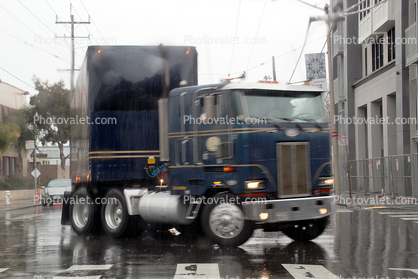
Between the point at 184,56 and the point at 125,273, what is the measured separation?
595 cm

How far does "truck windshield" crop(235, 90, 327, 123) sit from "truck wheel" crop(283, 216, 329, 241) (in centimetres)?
215

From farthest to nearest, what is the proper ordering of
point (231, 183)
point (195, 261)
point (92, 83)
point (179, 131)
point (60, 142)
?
point (60, 142) → point (92, 83) → point (179, 131) → point (231, 183) → point (195, 261)

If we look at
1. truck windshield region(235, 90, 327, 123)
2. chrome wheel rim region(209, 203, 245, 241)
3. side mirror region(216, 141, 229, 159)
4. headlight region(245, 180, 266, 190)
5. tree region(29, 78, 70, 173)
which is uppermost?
tree region(29, 78, 70, 173)

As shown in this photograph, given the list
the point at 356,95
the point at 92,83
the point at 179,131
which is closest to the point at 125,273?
the point at 179,131

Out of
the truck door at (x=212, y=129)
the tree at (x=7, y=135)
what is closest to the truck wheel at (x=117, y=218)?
the truck door at (x=212, y=129)

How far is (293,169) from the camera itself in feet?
32.3

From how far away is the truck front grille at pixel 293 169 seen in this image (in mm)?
9750

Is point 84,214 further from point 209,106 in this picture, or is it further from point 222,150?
point 209,106

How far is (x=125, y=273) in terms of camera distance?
7730mm

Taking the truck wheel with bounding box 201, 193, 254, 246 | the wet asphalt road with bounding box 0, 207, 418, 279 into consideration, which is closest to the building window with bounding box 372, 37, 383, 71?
the wet asphalt road with bounding box 0, 207, 418, 279

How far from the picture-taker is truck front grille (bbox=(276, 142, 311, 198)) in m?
9.75

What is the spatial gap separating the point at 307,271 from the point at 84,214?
711cm

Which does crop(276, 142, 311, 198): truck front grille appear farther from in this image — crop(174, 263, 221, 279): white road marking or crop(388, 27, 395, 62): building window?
crop(388, 27, 395, 62): building window

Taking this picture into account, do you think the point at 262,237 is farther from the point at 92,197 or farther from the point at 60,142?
the point at 60,142
